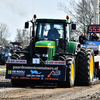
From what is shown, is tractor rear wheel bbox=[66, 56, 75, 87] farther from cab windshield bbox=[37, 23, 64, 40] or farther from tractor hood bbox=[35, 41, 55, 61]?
cab windshield bbox=[37, 23, 64, 40]

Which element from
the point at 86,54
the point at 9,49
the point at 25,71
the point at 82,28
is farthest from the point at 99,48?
the point at 82,28

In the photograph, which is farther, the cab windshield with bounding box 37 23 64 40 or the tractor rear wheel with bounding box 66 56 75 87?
the cab windshield with bounding box 37 23 64 40

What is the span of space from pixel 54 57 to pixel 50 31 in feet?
3.78

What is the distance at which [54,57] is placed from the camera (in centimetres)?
1170

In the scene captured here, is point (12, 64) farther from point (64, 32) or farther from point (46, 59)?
point (64, 32)

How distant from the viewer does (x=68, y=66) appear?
10.7 metres

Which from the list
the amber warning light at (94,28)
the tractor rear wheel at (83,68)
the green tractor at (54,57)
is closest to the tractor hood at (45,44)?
the green tractor at (54,57)

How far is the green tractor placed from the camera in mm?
10641

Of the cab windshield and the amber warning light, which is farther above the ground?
the amber warning light

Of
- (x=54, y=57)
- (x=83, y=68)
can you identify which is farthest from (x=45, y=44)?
(x=83, y=68)

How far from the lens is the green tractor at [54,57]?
419 inches

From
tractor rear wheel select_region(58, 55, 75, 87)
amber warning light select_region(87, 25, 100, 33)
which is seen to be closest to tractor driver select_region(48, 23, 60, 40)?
tractor rear wheel select_region(58, 55, 75, 87)

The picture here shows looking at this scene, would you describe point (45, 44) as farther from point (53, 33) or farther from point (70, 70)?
point (70, 70)

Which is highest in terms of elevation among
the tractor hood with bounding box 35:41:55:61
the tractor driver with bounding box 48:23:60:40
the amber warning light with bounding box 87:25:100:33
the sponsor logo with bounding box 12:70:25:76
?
the amber warning light with bounding box 87:25:100:33
